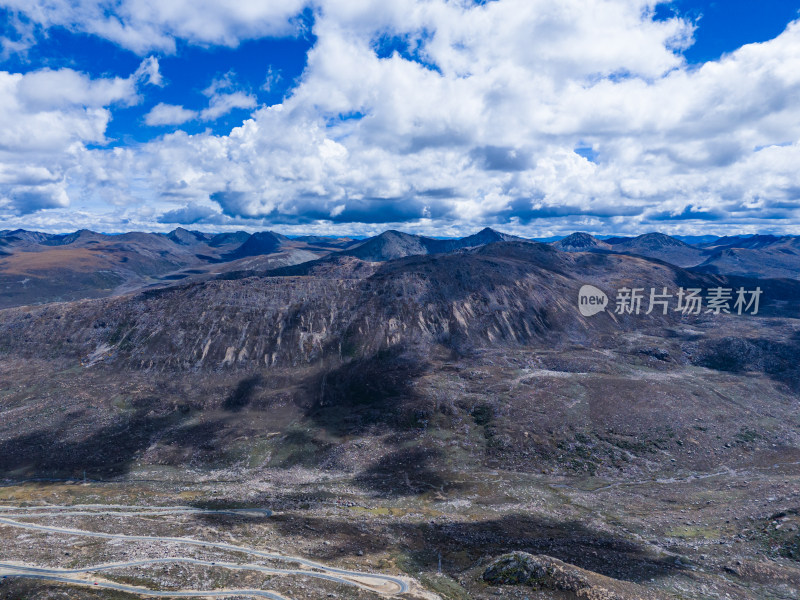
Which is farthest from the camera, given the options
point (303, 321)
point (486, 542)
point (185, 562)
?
point (303, 321)

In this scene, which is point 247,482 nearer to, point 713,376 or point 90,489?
point 90,489

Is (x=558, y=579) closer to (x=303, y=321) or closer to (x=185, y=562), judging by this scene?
(x=185, y=562)

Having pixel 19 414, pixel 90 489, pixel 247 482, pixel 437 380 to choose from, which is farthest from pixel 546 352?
pixel 19 414

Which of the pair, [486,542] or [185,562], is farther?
[486,542]

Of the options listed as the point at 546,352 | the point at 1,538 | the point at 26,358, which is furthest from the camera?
the point at 546,352

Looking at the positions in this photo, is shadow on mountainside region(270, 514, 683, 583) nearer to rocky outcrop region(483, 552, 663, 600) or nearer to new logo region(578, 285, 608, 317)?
rocky outcrop region(483, 552, 663, 600)

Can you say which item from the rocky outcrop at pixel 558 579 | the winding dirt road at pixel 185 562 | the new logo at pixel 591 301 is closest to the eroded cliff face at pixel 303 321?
the new logo at pixel 591 301

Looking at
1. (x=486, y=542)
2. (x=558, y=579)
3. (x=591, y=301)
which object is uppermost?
(x=591, y=301)

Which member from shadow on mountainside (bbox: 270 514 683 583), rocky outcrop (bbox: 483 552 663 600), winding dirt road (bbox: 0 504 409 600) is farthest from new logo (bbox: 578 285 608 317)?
winding dirt road (bbox: 0 504 409 600)

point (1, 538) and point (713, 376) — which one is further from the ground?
point (713, 376)

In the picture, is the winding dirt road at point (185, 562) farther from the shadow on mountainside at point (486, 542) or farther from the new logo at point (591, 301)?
the new logo at point (591, 301)

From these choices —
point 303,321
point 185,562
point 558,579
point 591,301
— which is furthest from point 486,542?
point 591,301
